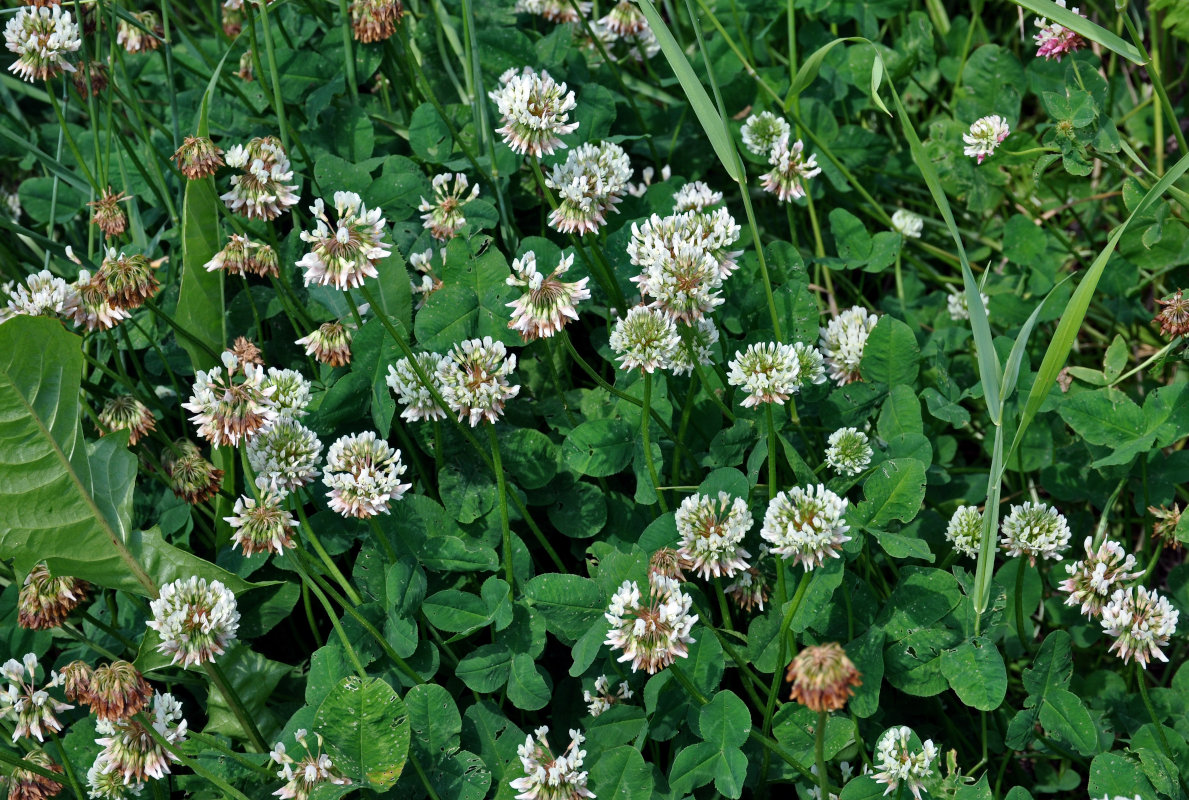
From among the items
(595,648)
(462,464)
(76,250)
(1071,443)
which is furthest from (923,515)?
(76,250)

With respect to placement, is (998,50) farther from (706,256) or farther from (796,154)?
Result: (706,256)

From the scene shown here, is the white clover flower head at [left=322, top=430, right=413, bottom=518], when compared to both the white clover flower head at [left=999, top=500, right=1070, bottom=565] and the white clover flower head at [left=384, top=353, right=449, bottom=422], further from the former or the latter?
the white clover flower head at [left=999, top=500, right=1070, bottom=565]

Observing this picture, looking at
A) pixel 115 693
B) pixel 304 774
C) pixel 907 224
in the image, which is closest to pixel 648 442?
pixel 304 774

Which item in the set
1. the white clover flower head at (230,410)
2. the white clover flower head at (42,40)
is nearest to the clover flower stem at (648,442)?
the white clover flower head at (230,410)

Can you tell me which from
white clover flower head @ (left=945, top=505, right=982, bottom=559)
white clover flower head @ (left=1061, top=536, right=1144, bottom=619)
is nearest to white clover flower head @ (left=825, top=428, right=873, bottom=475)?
white clover flower head @ (left=945, top=505, right=982, bottom=559)

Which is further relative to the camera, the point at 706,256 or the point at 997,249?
the point at 997,249
